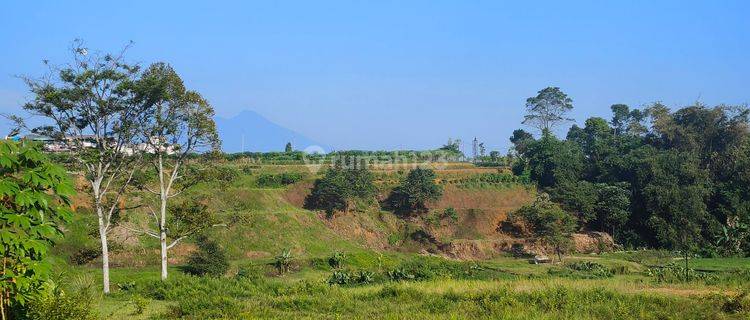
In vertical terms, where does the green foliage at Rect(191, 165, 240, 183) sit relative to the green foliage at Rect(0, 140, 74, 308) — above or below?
above

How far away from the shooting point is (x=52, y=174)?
627 cm

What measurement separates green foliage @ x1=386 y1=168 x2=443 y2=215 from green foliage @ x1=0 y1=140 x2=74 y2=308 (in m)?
39.2

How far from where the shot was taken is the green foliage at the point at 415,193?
4559 cm

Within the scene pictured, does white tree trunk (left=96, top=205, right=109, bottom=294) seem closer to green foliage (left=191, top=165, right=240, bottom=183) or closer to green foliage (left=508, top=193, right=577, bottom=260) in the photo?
green foliage (left=191, top=165, right=240, bottom=183)

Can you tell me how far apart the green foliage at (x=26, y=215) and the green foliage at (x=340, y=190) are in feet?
122

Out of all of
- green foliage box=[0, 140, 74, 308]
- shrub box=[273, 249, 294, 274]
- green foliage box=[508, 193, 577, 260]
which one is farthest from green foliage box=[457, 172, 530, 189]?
green foliage box=[0, 140, 74, 308]

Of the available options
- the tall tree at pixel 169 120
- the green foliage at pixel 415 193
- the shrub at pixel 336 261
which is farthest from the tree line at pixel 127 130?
the green foliage at pixel 415 193

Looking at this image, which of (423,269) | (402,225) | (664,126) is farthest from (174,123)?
(664,126)

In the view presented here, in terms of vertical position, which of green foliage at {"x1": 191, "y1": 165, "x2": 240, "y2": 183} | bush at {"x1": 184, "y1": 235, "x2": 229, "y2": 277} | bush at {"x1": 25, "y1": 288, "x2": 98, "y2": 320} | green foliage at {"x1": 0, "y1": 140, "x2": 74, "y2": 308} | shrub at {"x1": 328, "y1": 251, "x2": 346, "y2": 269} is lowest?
shrub at {"x1": 328, "y1": 251, "x2": 346, "y2": 269}

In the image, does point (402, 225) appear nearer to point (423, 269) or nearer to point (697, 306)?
point (423, 269)

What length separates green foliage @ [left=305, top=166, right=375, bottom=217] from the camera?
4388 cm

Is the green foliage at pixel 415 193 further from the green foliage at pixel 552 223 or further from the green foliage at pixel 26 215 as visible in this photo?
the green foliage at pixel 26 215

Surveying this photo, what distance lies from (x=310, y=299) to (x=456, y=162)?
5488 centimetres

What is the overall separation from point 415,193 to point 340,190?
5.60 metres
